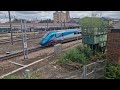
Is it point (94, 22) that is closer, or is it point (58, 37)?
point (94, 22)

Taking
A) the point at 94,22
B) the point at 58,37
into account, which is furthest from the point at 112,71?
the point at 58,37

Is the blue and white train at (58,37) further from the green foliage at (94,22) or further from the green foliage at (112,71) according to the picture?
the green foliage at (112,71)

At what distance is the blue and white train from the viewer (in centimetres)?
1192

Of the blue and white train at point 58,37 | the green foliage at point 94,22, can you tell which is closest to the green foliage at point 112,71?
the green foliage at point 94,22

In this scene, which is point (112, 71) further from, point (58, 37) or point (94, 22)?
point (58, 37)

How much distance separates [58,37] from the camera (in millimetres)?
12547

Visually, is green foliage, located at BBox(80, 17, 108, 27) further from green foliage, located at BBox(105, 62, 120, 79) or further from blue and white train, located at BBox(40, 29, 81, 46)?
blue and white train, located at BBox(40, 29, 81, 46)

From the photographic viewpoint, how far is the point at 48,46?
1228 cm

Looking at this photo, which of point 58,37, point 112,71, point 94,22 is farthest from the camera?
point 58,37

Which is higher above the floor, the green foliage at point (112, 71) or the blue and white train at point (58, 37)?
the blue and white train at point (58, 37)

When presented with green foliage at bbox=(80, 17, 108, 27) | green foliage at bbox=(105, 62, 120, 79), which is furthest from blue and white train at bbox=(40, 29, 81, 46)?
green foliage at bbox=(105, 62, 120, 79)

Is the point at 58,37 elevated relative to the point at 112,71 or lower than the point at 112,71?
elevated

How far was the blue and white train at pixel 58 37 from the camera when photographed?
11.9 m
